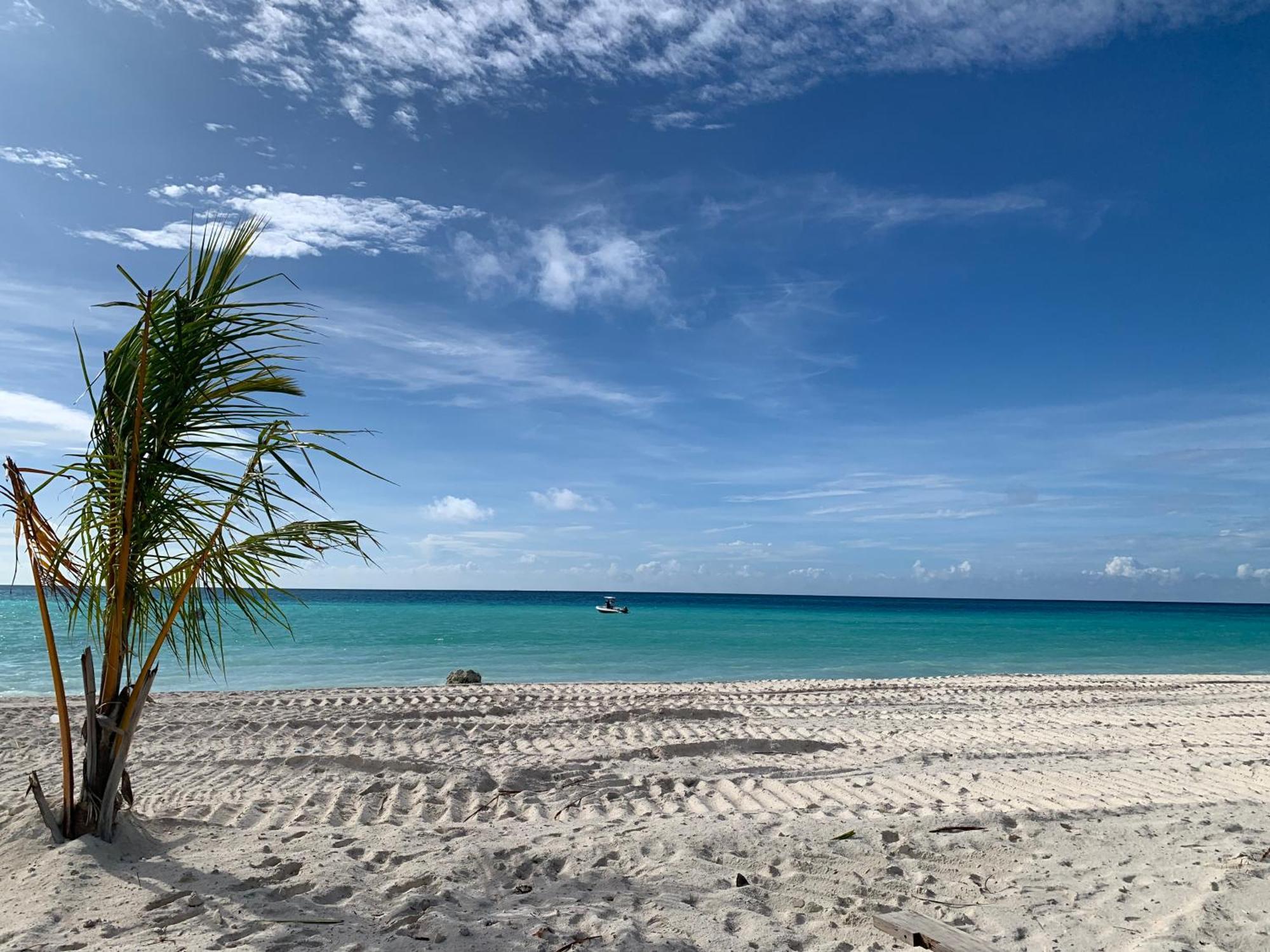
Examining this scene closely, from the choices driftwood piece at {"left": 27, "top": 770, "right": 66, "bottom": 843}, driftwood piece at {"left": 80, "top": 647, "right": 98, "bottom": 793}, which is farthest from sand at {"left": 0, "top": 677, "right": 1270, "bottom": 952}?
driftwood piece at {"left": 80, "top": 647, "right": 98, "bottom": 793}

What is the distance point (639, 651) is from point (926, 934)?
24.9 m

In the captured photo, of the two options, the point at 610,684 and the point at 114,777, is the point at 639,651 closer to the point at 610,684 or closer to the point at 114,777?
the point at 610,684

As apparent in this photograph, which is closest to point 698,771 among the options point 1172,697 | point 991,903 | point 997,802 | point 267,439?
point 997,802

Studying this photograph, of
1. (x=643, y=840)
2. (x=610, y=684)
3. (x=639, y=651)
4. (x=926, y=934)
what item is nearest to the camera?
(x=926, y=934)

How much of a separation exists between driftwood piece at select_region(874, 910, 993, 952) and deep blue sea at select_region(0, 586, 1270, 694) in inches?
381

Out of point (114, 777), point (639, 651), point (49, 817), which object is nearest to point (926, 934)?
point (114, 777)

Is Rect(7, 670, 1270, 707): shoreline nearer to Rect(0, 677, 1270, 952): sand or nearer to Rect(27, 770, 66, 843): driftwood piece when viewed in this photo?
Rect(0, 677, 1270, 952): sand

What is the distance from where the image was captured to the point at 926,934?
3.84 m

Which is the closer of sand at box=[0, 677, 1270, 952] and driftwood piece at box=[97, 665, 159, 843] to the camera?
sand at box=[0, 677, 1270, 952]

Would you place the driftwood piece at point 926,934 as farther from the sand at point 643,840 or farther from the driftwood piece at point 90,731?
the driftwood piece at point 90,731

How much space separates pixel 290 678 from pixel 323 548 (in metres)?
16.7

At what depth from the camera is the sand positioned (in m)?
3.89

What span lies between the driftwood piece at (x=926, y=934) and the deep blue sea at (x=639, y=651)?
9670 millimetres

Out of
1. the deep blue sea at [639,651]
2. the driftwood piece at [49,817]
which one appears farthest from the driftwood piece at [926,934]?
the deep blue sea at [639,651]
